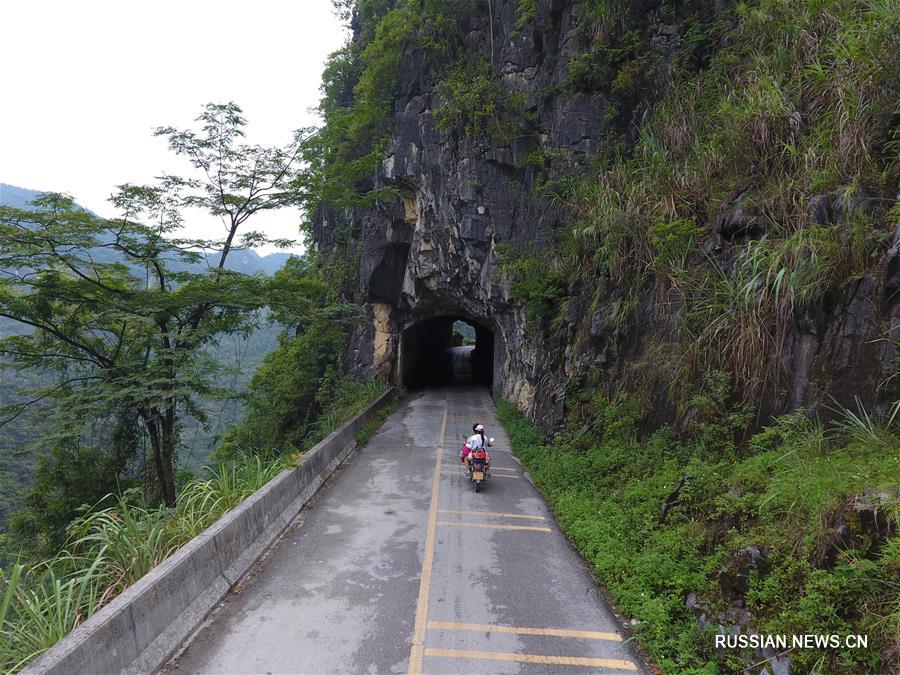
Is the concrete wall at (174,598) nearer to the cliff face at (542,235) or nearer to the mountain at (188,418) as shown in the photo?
the mountain at (188,418)

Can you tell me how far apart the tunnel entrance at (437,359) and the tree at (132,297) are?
38.2 feet

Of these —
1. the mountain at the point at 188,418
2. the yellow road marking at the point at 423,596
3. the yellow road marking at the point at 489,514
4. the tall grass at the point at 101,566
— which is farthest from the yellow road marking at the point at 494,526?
the mountain at the point at 188,418

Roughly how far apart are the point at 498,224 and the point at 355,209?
991 centimetres

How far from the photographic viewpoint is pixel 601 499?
762 centimetres

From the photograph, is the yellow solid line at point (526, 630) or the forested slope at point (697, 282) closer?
the forested slope at point (697, 282)

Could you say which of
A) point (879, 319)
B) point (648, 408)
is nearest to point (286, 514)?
point (648, 408)

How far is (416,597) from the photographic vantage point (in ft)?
17.5

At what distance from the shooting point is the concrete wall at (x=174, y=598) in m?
3.40

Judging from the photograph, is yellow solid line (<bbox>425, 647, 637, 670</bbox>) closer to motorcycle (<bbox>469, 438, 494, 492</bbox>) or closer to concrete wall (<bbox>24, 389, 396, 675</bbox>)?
concrete wall (<bbox>24, 389, 396, 675</bbox>)

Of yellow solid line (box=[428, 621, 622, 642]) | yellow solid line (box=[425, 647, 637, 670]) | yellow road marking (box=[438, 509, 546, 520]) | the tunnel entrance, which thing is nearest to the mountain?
yellow road marking (box=[438, 509, 546, 520])

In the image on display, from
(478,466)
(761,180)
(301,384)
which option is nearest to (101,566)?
(478,466)

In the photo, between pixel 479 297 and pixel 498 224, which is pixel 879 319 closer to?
pixel 498 224

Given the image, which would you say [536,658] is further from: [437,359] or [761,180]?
[437,359]

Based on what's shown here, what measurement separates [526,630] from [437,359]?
1096 inches
